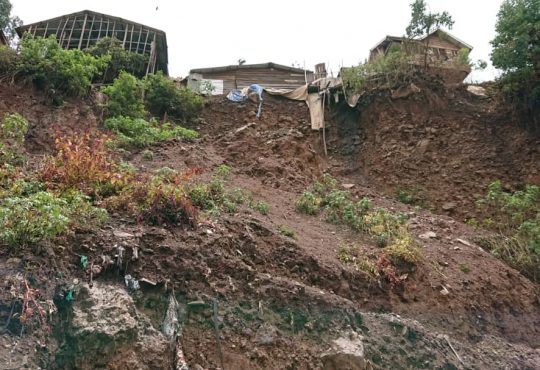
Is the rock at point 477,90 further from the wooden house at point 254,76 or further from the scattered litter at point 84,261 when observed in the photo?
the scattered litter at point 84,261

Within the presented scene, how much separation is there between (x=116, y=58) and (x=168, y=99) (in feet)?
8.79

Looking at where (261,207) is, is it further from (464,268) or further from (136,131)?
(136,131)

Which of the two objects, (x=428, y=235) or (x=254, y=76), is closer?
(x=428, y=235)

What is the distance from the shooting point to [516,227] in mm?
8477

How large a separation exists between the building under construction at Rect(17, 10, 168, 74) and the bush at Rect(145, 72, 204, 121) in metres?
3.34

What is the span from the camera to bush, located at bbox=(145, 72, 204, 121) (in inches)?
439

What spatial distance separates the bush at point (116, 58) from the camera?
12.7 metres

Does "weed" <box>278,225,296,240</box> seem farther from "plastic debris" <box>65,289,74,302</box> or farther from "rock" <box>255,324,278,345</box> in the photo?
"plastic debris" <box>65,289,74,302</box>

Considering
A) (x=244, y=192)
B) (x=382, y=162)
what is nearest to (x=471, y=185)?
(x=382, y=162)

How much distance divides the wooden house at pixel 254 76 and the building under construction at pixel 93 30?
5.00ft

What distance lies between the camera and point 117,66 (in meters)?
12.9

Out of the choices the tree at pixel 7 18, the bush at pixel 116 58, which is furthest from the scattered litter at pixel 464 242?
the tree at pixel 7 18

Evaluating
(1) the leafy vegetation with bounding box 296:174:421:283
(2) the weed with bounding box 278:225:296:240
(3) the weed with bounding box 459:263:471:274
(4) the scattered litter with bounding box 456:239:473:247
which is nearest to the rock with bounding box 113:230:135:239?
(2) the weed with bounding box 278:225:296:240

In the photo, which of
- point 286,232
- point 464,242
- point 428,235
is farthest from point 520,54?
point 286,232
